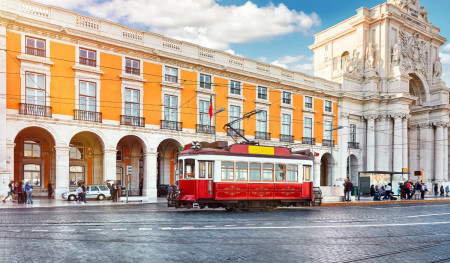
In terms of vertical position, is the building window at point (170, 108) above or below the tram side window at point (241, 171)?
above

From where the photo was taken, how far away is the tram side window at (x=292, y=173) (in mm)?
21641

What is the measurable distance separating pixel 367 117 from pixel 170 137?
2628 cm

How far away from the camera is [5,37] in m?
24.7

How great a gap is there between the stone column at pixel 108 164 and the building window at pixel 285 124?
17752 millimetres

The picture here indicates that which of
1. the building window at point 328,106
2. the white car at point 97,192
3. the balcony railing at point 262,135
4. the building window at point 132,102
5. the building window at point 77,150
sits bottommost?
the white car at point 97,192

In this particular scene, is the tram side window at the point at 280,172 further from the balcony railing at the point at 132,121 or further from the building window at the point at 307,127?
the building window at the point at 307,127

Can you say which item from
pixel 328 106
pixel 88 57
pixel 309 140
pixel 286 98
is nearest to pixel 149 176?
pixel 88 57

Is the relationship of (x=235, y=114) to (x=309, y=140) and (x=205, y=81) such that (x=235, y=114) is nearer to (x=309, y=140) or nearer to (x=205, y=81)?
(x=205, y=81)

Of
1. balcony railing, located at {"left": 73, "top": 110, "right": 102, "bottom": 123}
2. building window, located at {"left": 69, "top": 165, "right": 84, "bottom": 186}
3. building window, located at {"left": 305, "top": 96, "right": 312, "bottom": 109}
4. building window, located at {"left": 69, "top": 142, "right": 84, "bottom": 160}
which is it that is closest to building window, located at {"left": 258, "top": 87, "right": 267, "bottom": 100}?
building window, located at {"left": 305, "top": 96, "right": 312, "bottom": 109}

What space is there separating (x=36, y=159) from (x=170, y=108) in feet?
34.8

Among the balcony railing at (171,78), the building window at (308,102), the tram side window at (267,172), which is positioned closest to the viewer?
the tram side window at (267,172)

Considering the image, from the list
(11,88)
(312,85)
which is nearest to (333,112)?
(312,85)

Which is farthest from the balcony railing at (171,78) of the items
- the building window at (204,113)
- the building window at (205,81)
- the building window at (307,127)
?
the building window at (307,127)

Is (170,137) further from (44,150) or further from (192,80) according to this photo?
(44,150)
